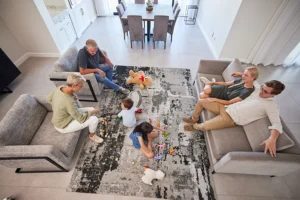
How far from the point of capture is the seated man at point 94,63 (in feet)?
7.12

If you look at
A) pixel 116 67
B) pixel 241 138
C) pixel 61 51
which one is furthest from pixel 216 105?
pixel 61 51

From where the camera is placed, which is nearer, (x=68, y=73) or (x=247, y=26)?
(x=68, y=73)

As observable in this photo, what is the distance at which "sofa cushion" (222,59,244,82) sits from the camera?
6.99 ft

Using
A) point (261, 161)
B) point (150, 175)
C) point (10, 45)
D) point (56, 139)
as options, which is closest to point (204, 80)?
point (261, 161)

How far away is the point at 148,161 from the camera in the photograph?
181 centimetres

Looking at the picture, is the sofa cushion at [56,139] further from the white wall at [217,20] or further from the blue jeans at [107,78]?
the white wall at [217,20]

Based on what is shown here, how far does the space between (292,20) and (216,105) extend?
103 inches

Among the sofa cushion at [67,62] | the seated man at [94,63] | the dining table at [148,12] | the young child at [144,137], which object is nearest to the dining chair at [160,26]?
the dining table at [148,12]

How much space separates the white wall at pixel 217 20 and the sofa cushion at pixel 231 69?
1335 millimetres

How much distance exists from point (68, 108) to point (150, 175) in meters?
1.17

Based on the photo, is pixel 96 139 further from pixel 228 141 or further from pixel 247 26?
pixel 247 26

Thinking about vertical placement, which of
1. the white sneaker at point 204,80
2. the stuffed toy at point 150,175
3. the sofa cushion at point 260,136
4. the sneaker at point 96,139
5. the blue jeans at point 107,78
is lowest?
the sneaker at point 96,139

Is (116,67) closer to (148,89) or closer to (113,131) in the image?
(148,89)

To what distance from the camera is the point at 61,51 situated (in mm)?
3549
